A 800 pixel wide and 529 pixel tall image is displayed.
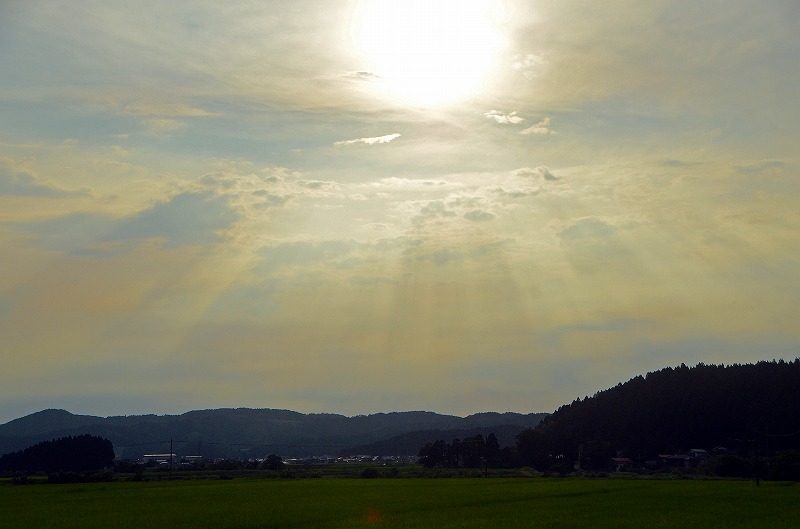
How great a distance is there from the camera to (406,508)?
1896 inches

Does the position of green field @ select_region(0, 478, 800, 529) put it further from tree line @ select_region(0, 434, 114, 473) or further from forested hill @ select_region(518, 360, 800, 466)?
forested hill @ select_region(518, 360, 800, 466)

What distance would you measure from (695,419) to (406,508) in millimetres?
124575

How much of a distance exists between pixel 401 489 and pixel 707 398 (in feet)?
367

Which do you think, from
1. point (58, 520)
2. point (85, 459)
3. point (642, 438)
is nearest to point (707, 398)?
point (642, 438)

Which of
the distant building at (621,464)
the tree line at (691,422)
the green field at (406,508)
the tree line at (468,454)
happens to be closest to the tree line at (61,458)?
the tree line at (468,454)

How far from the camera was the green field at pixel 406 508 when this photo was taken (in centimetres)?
3944

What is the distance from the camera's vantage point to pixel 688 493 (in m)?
59.5

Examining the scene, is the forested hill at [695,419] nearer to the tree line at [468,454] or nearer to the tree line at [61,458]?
the tree line at [468,454]

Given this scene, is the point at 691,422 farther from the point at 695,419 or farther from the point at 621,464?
the point at 621,464

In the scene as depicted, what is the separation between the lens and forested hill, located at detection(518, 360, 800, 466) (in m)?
151

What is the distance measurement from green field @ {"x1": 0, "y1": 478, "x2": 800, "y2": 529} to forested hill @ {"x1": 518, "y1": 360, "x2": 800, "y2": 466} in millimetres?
93391

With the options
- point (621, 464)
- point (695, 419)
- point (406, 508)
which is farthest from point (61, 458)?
point (695, 419)

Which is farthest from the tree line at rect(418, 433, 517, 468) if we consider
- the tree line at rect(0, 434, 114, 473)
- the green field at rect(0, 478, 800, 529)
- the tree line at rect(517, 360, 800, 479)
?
the green field at rect(0, 478, 800, 529)

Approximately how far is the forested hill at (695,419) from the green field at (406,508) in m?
93.4
